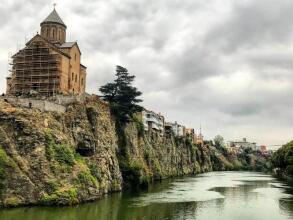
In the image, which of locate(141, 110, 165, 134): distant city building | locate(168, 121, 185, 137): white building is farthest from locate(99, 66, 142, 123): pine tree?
locate(168, 121, 185, 137): white building

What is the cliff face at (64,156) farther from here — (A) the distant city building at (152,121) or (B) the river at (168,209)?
(A) the distant city building at (152,121)

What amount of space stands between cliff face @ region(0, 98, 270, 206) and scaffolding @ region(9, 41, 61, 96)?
12.1 metres

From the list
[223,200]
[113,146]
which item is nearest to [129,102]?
[113,146]

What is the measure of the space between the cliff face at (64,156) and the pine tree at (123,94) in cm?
360

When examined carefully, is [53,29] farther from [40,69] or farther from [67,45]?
[40,69]

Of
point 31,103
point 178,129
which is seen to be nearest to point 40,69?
point 31,103

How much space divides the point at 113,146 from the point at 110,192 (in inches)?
393

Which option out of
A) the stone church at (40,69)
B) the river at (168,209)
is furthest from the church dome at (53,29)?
the river at (168,209)

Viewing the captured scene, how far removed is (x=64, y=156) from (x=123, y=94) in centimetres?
2654

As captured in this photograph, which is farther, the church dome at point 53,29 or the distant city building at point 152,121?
the distant city building at point 152,121

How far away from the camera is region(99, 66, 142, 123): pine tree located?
75.6 m

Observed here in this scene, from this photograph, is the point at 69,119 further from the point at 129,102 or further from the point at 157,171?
the point at 157,171

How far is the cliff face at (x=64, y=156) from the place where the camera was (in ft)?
149

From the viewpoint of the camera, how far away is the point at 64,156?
51031 millimetres
